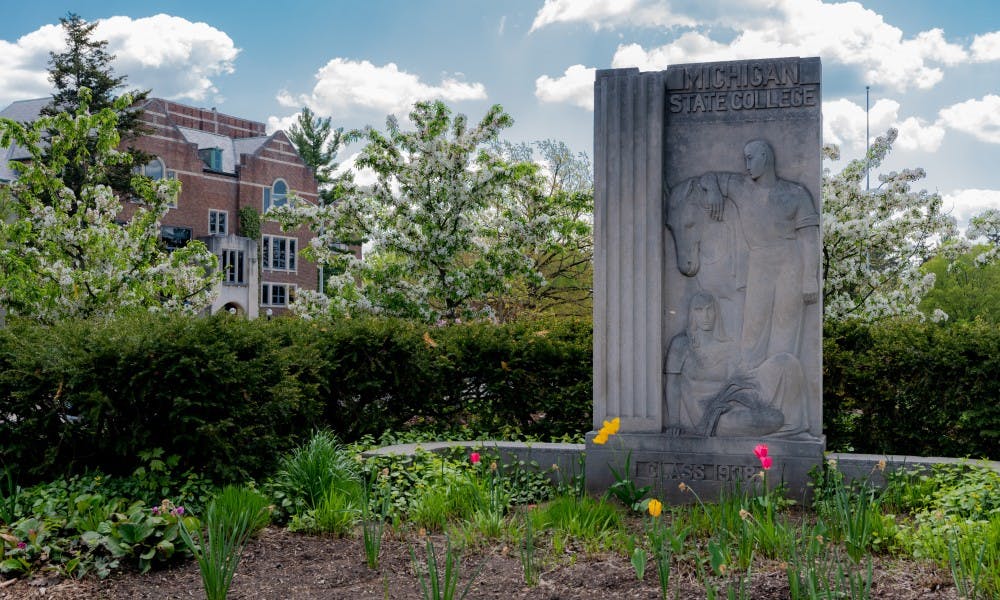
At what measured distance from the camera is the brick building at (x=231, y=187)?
46.0 m

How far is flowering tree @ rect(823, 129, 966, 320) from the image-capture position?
1404 cm

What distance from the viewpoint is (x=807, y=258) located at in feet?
20.5

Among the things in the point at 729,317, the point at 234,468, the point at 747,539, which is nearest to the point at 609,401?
the point at 729,317

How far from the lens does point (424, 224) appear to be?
49.2 ft

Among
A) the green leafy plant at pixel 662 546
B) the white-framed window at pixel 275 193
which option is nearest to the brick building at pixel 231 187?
the white-framed window at pixel 275 193

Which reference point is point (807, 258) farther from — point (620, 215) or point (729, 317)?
point (620, 215)

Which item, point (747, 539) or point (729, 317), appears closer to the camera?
point (747, 539)

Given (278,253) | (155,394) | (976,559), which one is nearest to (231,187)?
(278,253)

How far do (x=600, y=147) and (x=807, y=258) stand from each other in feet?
5.62

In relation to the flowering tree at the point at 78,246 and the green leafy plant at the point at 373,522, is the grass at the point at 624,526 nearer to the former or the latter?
the green leafy plant at the point at 373,522

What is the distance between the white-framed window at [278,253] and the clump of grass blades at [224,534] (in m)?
47.9

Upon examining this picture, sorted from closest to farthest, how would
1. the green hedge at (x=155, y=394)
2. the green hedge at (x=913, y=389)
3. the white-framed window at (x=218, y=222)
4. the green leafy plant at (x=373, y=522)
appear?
the green leafy plant at (x=373, y=522) → the green hedge at (x=155, y=394) → the green hedge at (x=913, y=389) → the white-framed window at (x=218, y=222)

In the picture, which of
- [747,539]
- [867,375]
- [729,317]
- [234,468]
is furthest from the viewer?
[867,375]

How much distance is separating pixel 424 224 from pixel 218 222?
124ft
